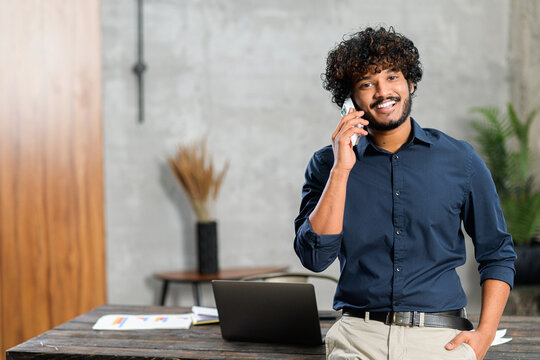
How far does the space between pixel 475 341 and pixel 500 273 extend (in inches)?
10.3

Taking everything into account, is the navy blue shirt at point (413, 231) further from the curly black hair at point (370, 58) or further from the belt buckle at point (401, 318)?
the curly black hair at point (370, 58)

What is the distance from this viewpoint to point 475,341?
188 cm

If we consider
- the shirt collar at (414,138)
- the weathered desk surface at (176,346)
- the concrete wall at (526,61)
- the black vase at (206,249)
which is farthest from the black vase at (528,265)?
the shirt collar at (414,138)

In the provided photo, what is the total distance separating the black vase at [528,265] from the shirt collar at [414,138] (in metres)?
3.09

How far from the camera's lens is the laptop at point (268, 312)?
2.10 meters

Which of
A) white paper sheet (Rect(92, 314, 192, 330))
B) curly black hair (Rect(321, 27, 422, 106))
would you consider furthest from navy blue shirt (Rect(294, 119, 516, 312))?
white paper sheet (Rect(92, 314, 192, 330))

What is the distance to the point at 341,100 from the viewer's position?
2295 millimetres

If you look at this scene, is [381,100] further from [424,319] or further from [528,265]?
[528,265]

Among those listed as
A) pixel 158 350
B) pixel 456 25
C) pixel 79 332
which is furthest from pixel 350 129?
pixel 456 25

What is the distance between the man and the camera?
1.92 m

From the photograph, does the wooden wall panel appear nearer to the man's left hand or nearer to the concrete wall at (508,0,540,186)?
the man's left hand

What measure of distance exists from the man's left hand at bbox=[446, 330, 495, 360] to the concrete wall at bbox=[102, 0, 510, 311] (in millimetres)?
3323

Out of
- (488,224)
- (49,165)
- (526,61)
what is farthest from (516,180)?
(49,165)

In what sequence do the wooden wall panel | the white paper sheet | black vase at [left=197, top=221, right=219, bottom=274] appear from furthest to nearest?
black vase at [left=197, top=221, right=219, bottom=274]
the wooden wall panel
the white paper sheet
